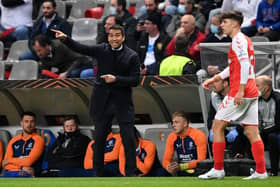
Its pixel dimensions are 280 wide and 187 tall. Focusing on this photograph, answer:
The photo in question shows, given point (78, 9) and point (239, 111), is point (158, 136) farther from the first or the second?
point (78, 9)

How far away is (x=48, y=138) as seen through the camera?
15.9 meters

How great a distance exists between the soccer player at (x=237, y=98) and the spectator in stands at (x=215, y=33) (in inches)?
186

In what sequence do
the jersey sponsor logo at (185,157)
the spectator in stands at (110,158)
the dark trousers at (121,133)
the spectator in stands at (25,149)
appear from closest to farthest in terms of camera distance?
1. the dark trousers at (121,133)
2. the jersey sponsor logo at (185,157)
3. the spectator in stands at (110,158)
4. the spectator in stands at (25,149)

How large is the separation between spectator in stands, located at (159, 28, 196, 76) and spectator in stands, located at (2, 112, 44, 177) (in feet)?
7.98

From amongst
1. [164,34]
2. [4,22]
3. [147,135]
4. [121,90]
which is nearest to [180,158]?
[147,135]

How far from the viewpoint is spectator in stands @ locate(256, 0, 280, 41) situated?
50.9 feet

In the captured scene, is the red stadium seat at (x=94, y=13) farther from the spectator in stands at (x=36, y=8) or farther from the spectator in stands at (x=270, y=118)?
the spectator in stands at (x=270, y=118)

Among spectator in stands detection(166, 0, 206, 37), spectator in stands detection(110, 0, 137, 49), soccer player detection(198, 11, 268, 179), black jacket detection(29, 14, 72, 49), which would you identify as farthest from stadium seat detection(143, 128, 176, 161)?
soccer player detection(198, 11, 268, 179)

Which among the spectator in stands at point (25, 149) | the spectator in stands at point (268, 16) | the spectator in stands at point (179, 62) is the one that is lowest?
the spectator in stands at point (25, 149)

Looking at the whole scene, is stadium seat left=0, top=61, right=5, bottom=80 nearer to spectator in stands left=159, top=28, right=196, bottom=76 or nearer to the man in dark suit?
spectator in stands left=159, top=28, right=196, bottom=76

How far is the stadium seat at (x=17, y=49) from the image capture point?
18.0 m

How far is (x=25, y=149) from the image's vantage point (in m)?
15.5

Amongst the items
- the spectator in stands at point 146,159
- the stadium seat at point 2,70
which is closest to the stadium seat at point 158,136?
the spectator in stands at point 146,159

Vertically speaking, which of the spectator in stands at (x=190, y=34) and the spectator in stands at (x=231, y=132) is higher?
the spectator in stands at (x=190, y=34)
